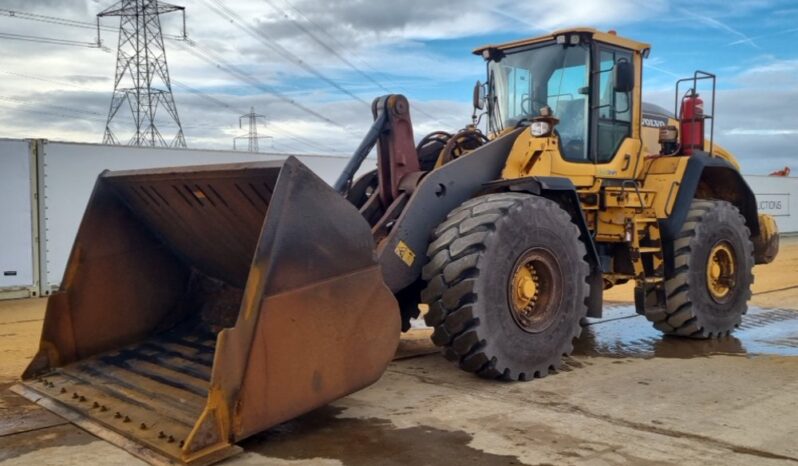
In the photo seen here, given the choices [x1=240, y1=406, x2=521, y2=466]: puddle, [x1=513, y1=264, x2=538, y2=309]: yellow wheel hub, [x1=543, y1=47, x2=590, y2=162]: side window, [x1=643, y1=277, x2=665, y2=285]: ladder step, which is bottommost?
[x1=240, y1=406, x2=521, y2=466]: puddle

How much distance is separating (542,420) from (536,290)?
1.36 meters

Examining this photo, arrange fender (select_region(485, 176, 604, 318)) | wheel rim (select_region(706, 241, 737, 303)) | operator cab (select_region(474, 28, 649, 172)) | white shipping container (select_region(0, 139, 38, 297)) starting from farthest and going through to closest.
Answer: white shipping container (select_region(0, 139, 38, 297)) < wheel rim (select_region(706, 241, 737, 303)) < operator cab (select_region(474, 28, 649, 172)) < fender (select_region(485, 176, 604, 318))

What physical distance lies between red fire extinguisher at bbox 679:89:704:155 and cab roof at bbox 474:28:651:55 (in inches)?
33.8

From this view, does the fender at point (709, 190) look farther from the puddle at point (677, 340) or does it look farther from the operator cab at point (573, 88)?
the puddle at point (677, 340)

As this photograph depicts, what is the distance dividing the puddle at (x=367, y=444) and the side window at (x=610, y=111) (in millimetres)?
3567

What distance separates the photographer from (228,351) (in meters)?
3.62

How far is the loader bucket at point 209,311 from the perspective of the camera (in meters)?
3.76

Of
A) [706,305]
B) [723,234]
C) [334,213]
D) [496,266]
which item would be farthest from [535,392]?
[723,234]

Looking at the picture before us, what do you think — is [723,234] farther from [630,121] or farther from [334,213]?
[334,213]

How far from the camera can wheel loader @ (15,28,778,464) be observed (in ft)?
12.9

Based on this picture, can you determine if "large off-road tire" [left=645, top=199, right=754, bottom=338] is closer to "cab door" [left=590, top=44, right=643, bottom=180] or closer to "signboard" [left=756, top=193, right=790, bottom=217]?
"cab door" [left=590, top=44, right=643, bottom=180]

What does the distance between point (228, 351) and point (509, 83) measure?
4.28m

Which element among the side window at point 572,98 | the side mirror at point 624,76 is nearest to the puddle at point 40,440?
the side window at point 572,98

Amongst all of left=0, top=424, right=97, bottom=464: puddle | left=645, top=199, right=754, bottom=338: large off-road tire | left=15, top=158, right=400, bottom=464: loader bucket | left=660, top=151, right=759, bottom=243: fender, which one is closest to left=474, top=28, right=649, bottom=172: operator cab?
left=660, top=151, right=759, bottom=243: fender
